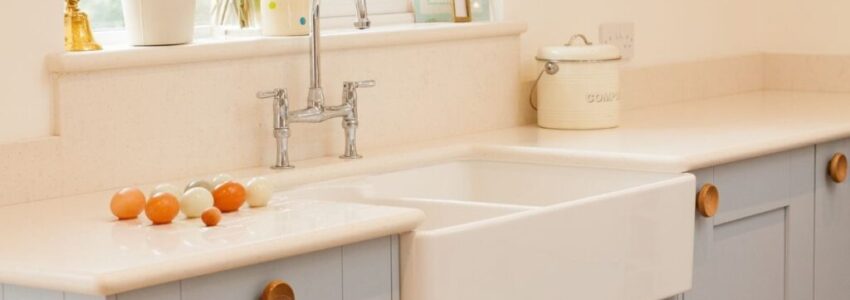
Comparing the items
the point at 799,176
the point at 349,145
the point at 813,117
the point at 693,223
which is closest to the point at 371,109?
the point at 349,145

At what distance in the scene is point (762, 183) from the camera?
2.62m

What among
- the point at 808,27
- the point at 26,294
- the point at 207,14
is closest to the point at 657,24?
the point at 808,27

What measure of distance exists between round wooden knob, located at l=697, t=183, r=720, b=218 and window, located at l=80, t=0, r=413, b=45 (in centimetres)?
86

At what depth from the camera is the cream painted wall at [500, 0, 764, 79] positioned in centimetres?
311

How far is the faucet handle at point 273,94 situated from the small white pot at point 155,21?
168mm

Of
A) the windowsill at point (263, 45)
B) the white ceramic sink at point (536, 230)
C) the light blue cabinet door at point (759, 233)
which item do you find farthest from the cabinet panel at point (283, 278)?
the light blue cabinet door at point (759, 233)

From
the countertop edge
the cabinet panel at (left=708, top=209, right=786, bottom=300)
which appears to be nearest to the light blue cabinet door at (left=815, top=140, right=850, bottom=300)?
the cabinet panel at (left=708, top=209, right=786, bottom=300)

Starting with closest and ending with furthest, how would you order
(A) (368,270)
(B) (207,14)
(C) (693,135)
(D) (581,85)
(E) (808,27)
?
(A) (368,270), (B) (207,14), (C) (693,135), (D) (581,85), (E) (808,27)

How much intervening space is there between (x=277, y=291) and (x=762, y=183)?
1.27 m

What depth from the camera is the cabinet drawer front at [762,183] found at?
8.30ft

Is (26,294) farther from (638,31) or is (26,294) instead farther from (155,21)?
(638,31)

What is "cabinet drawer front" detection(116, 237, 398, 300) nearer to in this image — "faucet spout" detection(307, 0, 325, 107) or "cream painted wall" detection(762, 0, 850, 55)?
"faucet spout" detection(307, 0, 325, 107)

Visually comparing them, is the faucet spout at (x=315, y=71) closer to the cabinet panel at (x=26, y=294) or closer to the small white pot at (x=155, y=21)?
the small white pot at (x=155, y=21)

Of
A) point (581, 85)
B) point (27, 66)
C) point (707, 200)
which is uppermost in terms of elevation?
point (27, 66)
